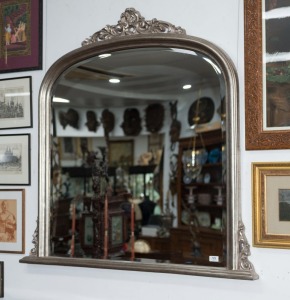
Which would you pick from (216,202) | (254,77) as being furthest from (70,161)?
(254,77)

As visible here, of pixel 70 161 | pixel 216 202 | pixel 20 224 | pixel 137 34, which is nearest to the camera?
pixel 137 34

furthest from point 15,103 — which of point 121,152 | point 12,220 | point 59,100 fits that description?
point 121,152

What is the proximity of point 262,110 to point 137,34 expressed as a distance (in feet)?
2.13

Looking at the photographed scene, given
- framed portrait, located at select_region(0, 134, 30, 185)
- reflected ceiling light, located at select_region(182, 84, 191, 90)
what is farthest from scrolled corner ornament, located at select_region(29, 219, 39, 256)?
reflected ceiling light, located at select_region(182, 84, 191, 90)

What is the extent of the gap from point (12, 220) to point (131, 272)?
668mm

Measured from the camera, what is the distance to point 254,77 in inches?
77.7

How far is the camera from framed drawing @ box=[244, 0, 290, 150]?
193cm

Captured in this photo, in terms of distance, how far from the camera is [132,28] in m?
2.18

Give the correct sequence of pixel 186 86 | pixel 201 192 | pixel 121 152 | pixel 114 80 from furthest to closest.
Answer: pixel 121 152 → pixel 201 192 → pixel 186 86 → pixel 114 80

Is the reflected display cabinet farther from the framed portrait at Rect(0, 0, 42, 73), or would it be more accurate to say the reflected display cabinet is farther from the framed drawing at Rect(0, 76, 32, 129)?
the framed portrait at Rect(0, 0, 42, 73)

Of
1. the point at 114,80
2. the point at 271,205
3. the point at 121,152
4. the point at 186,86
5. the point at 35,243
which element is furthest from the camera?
the point at 121,152

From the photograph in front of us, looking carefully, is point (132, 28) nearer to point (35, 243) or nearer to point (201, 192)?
point (35, 243)

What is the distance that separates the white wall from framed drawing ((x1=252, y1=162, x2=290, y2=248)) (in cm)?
3

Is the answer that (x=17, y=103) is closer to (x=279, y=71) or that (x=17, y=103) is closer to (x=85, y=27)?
(x=85, y=27)
